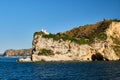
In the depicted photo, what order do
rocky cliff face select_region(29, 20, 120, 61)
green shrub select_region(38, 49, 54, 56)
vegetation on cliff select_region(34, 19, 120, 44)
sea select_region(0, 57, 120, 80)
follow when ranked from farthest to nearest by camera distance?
vegetation on cliff select_region(34, 19, 120, 44) < rocky cliff face select_region(29, 20, 120, 61) < green shrub select_region(38, 49, 54, 56) < sea select_region(0, 57, 120, 80)

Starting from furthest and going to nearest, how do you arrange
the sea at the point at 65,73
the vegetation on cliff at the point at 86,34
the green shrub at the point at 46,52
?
the vegetation on cliff at the point at 86,34, the green shrub at the point at 46,52, the sea at the point at 65,73

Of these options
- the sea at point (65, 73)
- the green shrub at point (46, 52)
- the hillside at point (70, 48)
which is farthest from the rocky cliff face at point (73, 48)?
the sea at point (65, 73)

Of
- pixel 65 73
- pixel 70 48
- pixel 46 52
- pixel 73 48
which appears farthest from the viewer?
pixel 70 48

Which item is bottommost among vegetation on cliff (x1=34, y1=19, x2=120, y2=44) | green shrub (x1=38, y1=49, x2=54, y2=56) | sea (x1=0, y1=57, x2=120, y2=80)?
sea (x1=0, y1=57, x2=120, y2=80)

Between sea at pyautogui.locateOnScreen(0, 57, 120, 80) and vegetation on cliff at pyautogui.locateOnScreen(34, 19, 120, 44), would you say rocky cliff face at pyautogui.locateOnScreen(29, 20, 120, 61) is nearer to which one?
vegetation on cliff at pyautogui.locateOnScreen(34, 19, 120, 44)

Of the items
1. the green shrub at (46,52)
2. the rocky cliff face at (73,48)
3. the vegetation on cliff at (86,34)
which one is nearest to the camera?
the green shrub at (46,52)

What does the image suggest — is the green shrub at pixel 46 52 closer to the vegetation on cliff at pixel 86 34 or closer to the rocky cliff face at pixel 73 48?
the rocky cliff face at pixel 73 48

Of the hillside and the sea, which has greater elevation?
the hillside

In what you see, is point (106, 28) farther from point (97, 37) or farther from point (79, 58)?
point (79, 58)

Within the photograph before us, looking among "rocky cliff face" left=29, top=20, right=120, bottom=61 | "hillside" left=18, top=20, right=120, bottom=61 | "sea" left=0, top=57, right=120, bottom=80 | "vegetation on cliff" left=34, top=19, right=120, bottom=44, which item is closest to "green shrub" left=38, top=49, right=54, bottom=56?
"hillside" left=18, top=20, right=120, bottom=61

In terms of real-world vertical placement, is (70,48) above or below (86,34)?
below

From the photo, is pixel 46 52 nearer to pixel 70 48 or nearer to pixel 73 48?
pixel 70 48

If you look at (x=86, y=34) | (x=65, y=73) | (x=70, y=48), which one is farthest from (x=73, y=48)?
(x=65, y=73)

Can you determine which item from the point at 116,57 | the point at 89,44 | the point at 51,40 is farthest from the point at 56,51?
the point at 116,57
